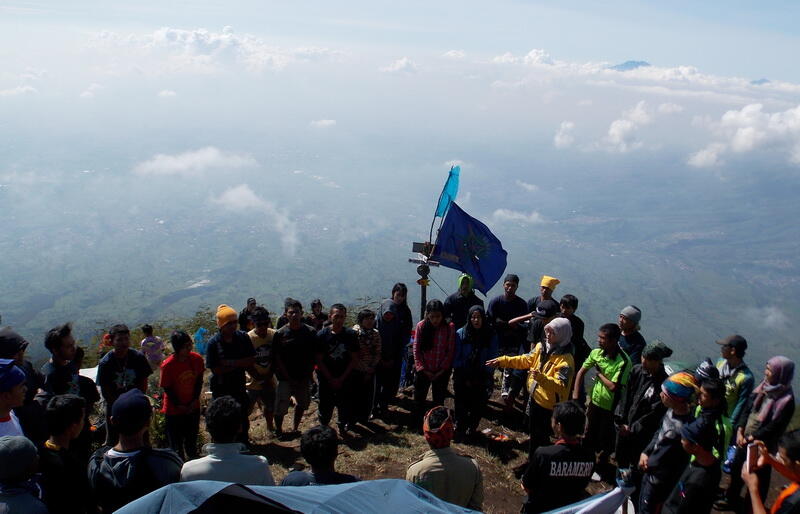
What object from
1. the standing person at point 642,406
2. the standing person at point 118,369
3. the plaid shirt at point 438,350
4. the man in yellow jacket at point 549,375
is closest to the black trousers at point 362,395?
the plaid shirt at point 438,350

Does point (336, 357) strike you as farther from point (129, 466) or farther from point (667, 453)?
point (667, 453)

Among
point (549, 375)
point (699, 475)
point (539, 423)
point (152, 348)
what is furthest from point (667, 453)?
point (152, 348)

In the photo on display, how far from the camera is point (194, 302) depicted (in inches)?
6088

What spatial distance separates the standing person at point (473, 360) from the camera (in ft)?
23.9

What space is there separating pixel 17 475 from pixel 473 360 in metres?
5.22

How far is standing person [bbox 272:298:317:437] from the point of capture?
23.7 ft

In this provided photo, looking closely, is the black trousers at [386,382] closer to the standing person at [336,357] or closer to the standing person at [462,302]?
the standing person at [336,357]

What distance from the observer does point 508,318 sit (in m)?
8.37

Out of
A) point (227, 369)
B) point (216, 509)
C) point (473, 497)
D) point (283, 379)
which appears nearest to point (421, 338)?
point (283, 379)

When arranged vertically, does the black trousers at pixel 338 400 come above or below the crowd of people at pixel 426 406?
below

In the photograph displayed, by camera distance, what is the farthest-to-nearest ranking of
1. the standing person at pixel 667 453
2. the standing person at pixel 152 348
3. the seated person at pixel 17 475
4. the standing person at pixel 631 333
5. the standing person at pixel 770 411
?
the standing person at pixel 152 348, the standing person at pixel 631 333, the standing person at pixel 770 411, the standing person at pixel 667 453, the seated person at pixel 17 475

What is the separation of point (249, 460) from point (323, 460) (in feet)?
1.79

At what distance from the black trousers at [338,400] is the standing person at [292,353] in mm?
276

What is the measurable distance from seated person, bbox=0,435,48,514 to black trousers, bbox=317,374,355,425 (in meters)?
4.38
